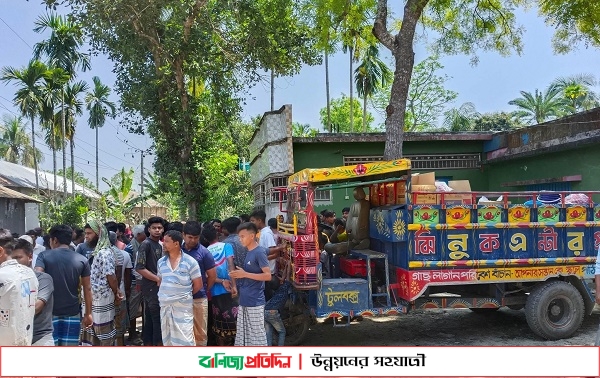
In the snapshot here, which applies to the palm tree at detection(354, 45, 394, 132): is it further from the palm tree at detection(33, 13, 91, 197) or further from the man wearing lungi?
the man wearing lungi

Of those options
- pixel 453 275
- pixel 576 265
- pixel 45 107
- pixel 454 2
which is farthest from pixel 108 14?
pixel 45 107

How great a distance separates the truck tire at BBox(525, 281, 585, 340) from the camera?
688 centimetres

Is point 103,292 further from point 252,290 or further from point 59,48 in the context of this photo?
point 59,48

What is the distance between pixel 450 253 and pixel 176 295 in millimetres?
3537

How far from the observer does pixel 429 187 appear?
22.6 ft

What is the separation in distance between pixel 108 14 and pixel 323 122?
103 ft

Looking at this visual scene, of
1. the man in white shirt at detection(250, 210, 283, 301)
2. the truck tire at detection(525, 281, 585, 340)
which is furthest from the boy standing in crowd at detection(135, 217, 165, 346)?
the truck tire at detection(525, 281, 585, 340)

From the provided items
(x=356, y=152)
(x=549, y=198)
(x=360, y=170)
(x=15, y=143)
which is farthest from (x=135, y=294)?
(x=15, y=143)

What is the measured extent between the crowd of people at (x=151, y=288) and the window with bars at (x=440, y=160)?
8.49 meters

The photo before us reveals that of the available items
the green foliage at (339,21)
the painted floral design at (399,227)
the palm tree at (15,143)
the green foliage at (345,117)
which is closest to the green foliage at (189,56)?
the green foliage at (339,21)

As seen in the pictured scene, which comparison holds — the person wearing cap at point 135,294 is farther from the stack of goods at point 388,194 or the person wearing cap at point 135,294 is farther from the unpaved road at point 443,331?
the stack of goods at point 388,194

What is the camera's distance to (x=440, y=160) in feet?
49.9

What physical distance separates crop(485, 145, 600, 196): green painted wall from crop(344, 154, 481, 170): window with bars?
50 centimetres

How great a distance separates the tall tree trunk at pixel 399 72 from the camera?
34.2 ft
